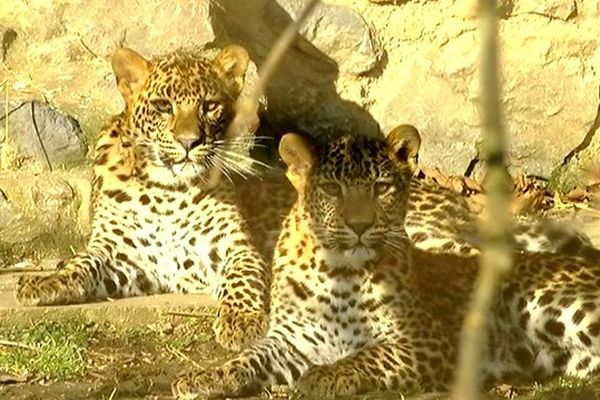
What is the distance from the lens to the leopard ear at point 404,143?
670cm

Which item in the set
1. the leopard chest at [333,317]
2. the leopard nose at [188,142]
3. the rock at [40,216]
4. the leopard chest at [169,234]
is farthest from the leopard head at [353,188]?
the rock at [40,216]

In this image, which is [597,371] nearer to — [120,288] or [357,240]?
[357,240]

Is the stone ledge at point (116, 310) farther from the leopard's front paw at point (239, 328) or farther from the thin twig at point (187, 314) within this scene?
the leopard's front paw at point (239, 328)

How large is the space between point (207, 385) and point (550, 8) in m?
4.43

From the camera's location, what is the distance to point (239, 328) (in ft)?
23.7

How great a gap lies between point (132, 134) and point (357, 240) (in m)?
2.27

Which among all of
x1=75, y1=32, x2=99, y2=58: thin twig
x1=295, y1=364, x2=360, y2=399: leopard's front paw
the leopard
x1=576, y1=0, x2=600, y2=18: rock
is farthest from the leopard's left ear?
x1=576, y1=0, x2=600, y2=18: rock

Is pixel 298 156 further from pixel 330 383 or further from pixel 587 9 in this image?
pixel 587 9

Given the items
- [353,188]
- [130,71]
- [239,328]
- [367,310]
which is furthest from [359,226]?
[130,71]

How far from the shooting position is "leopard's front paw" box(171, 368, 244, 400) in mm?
6215

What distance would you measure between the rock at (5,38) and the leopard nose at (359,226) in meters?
3.89

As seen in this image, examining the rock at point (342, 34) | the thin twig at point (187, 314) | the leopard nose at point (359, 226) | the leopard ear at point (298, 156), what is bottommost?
the thin twig at point (187, 314)

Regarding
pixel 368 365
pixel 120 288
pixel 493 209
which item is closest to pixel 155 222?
pixel 120 288

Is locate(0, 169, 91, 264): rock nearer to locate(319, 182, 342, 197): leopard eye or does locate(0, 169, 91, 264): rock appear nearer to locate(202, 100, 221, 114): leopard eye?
locate(202, 100, 221, 114): leopard eye
